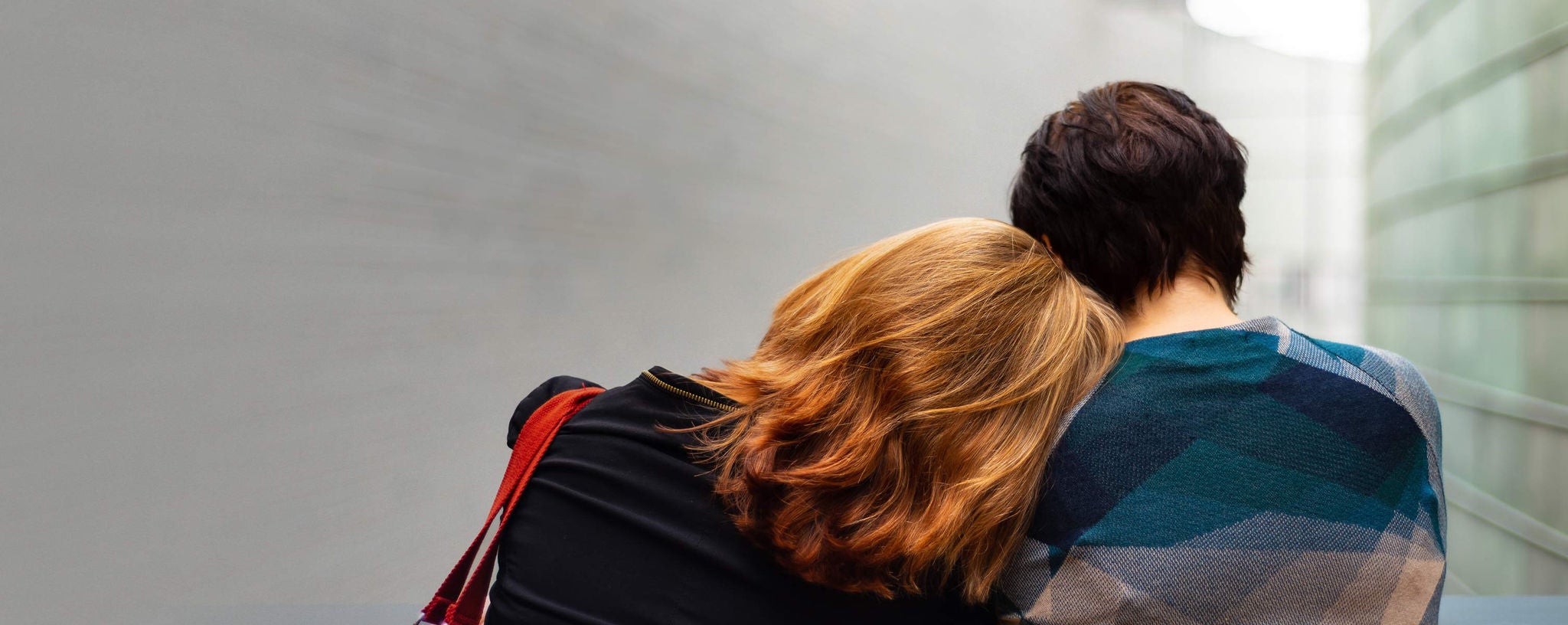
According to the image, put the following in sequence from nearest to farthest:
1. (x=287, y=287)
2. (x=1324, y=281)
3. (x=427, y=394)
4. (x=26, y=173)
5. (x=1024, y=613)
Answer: (x=1024, y=613) → (x=26, y=173) → (x=287, y=287) → (x=427, y=394) → (x=1324, y=281)

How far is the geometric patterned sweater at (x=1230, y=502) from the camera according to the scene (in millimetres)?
1255

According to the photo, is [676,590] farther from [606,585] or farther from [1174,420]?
[1174,420]

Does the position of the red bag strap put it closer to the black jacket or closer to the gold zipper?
the black jacket

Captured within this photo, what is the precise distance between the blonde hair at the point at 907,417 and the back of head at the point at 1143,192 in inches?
12.4

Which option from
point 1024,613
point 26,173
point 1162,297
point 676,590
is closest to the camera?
point 676,590

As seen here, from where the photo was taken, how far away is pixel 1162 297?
154 centimetres

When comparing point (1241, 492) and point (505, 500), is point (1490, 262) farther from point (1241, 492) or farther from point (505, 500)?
point (505, 500)

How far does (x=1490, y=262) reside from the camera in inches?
157

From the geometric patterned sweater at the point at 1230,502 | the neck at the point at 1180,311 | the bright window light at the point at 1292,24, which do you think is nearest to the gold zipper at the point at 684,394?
the geometric patterned sweater at the point at 1230,502

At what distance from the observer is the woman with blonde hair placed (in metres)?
1.16

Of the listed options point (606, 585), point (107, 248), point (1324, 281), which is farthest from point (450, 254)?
point (1324, 281)

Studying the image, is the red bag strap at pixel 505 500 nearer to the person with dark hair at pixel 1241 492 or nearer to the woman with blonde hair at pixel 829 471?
the woman with blonde hair at pixel 829 471

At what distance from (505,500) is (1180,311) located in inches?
43.7

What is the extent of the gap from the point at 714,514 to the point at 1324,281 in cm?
799
